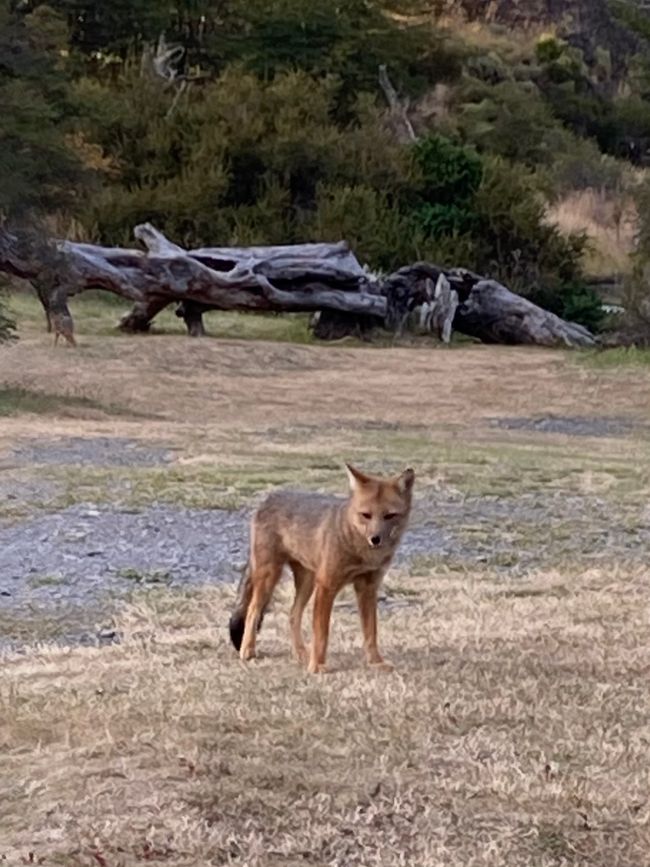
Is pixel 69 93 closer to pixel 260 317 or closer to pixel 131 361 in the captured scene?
pixel 260 317

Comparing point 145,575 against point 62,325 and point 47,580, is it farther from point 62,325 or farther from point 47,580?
point 62,325

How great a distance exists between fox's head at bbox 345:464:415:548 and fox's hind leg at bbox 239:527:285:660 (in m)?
0.46

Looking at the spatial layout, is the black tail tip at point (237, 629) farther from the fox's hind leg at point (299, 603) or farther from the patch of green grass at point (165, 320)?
the patch of green grass at point (165, 320)

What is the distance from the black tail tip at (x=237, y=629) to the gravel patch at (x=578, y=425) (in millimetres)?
12439

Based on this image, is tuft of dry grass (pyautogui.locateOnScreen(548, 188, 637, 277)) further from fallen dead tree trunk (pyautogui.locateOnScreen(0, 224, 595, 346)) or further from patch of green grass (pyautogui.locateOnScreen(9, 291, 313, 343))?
Answer: patch of green grass (pyautogui.locateOnScreen(9, 291, 313, 343))

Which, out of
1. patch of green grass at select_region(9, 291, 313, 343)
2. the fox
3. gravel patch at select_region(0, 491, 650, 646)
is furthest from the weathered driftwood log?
the fox

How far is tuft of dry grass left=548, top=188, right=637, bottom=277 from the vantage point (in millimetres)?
38250

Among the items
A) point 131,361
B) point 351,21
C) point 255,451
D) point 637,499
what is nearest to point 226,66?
point 351,21

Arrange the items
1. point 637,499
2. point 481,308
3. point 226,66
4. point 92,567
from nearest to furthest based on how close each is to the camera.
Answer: point 92,567, point 637,499, point 481,308, point 226,66

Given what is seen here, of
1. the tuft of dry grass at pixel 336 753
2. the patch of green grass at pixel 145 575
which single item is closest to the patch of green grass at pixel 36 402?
the patch of green grass at pixel 145 575

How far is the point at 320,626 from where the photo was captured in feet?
23.6

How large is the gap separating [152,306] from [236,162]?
971cm

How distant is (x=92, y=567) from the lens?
35.0 ft

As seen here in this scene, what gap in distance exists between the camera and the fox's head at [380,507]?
23.6 feet
